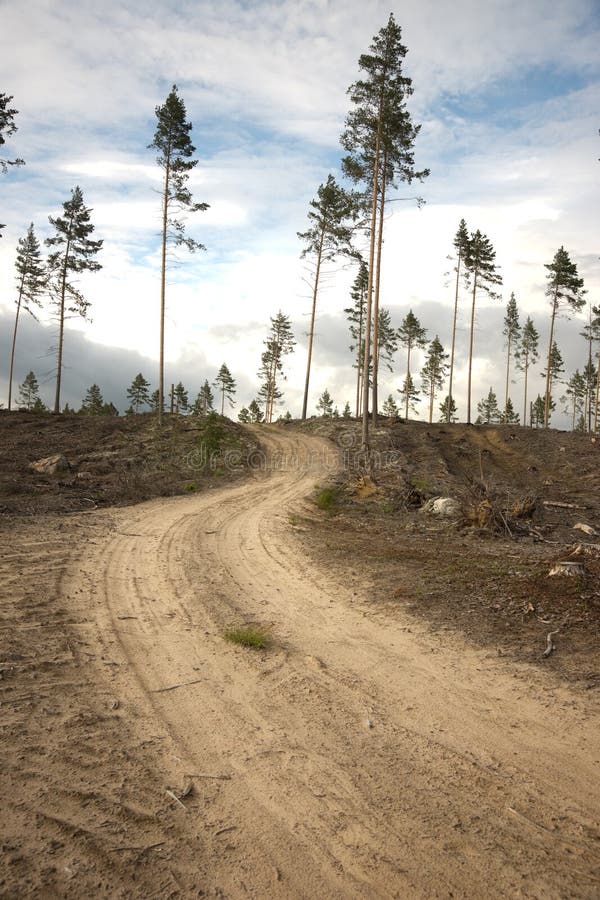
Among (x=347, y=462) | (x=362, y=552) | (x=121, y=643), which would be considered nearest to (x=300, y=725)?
(x=121, y=643)

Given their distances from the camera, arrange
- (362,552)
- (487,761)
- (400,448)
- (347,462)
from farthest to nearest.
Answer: (400,448) < (347,462) < (362,552) < (487,761)

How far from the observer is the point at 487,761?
3.52 metres

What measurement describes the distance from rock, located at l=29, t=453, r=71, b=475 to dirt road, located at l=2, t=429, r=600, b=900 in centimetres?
1198

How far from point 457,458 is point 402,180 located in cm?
1433

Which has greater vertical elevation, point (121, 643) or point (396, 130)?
point (396, 130)

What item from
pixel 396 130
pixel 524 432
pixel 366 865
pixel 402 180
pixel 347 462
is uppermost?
pixel 396 130

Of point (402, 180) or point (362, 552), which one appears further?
point (402, 180)

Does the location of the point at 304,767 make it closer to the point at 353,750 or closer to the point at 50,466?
the point at 353,750

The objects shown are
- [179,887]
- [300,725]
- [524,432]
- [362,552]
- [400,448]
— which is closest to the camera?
[179,887]

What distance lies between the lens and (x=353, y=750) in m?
3.62

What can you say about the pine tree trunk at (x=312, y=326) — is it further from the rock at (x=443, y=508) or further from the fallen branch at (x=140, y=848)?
the fallen branch at (x=140, y=848)

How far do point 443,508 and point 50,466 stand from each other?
13485 millimetres

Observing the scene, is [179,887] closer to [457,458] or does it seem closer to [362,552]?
[362,552]

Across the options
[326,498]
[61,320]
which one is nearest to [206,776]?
[326,498]
